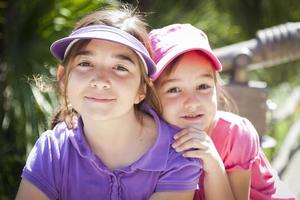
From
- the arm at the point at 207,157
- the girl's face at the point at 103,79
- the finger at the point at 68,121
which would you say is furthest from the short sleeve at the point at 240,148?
the finger at the point at 68,121

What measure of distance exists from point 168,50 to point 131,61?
243mm

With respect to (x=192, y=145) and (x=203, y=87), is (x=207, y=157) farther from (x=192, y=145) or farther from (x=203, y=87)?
(x=203, y=87)

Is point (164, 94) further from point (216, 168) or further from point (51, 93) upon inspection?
point (51, 93)

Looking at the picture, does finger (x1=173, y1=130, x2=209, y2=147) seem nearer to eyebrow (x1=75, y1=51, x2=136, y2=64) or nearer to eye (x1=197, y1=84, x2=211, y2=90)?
eye (x1=197, y1=84, x2=211, y2=90)

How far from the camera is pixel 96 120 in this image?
1862mm

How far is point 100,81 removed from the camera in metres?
1.76

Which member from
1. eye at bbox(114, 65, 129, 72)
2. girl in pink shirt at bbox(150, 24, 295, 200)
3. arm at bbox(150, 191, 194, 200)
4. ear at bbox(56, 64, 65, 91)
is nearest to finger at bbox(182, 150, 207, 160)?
girl in pink shirt at bbox(150, 24, 295, 200)

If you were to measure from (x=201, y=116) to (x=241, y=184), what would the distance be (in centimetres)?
28

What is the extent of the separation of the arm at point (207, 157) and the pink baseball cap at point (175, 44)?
240 mm

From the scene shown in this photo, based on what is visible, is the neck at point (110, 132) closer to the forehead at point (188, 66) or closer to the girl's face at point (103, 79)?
the girl's face at point (103, 79)

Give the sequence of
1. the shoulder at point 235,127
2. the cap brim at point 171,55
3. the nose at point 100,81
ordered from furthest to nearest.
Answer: the shoulder at point 235,127 < the cap brim at point 171,55 < the nose at point 100,81

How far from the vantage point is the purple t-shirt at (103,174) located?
189 cm

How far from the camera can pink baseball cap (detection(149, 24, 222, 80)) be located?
2.00 m

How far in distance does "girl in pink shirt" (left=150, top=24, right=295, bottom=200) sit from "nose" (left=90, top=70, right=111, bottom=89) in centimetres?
25
